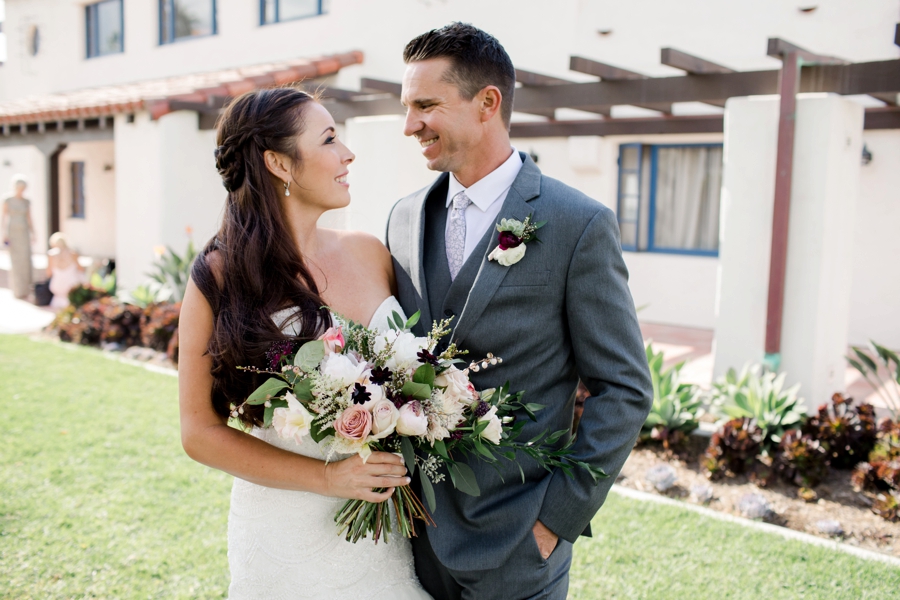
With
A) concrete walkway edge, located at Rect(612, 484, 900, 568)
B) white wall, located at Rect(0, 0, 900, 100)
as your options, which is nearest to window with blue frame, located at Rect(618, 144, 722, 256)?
white wall, located at Rect(0, 0, 900, 100)

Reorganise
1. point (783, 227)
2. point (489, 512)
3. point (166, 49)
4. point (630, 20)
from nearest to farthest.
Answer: point (489, 512)
point (783, 227)
point (630, 20)
point (166, 49)

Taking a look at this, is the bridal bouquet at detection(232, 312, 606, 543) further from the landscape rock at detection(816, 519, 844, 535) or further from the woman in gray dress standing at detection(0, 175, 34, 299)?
the woman in gray dress standing at detection(0, 175, 34, 299)

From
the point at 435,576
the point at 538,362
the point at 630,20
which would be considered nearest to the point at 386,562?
the point at 435,576

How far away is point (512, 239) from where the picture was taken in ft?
7.61

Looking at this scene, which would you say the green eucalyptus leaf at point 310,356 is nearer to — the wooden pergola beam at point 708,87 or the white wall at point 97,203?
the wooden pergola beam at point 708,87

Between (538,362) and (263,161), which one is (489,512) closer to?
(538,362)

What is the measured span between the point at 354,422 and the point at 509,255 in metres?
0.72

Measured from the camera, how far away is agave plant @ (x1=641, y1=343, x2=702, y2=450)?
6094 mm

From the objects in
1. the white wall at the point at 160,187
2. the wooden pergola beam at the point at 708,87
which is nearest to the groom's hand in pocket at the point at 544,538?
the wooden pergola beam at the point at 708,87

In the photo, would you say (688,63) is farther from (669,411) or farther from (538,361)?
(538,361)

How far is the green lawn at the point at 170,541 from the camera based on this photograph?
411 centimetres

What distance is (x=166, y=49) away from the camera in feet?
57.1

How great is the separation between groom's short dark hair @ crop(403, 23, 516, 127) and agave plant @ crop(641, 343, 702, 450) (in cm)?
393

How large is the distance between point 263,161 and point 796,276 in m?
5.70
